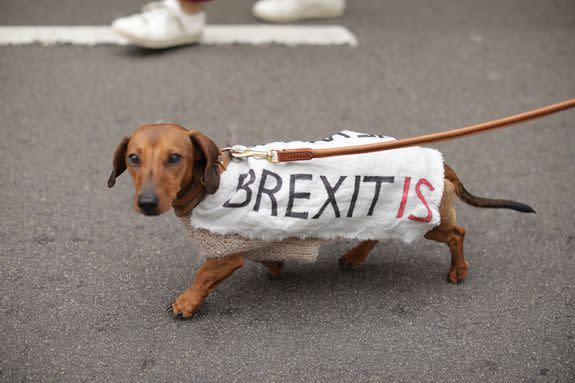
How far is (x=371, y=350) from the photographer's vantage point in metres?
2.15

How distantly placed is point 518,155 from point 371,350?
1762 millimetres

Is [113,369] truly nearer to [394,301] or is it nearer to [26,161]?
[394,301]

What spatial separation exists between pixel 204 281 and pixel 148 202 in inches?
19.8

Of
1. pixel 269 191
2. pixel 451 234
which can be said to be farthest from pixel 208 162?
pixel 451 234

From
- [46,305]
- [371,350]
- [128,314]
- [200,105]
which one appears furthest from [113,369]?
[200,105]

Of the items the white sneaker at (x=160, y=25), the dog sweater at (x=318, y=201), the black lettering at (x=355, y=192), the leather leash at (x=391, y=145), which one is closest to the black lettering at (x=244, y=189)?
the dog sweater at (x=318, y=201)

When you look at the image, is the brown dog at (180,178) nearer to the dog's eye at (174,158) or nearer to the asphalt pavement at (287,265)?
the dog's eye at (174,158)

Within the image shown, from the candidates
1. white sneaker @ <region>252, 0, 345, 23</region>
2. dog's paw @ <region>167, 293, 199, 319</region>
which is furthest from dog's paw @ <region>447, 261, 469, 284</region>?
white sneaker @ <region>252, 0, 345, 23</region>

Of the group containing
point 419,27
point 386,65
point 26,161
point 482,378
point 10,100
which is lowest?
point 482,378

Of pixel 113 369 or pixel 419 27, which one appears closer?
pixel 113 369

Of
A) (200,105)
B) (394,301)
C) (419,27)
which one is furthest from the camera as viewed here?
(419,27)

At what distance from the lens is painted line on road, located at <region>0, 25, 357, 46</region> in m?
4.04

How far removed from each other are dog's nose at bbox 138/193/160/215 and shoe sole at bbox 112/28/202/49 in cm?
238

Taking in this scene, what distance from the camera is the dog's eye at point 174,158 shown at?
6.07 ft
